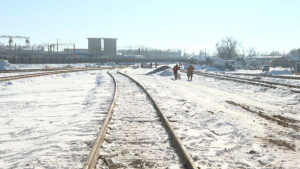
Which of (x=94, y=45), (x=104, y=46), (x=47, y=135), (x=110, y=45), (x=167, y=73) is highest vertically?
(x=110, y=45)

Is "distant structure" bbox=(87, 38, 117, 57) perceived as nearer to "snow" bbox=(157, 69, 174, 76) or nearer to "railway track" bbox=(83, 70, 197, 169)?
"snow" bbox=(157, 69, 174, 76)

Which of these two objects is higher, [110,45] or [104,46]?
[110,45]

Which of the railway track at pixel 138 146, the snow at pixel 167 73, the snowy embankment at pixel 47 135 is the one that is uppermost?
the snow at pixel 167 73

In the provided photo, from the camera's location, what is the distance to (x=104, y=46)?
490 feet

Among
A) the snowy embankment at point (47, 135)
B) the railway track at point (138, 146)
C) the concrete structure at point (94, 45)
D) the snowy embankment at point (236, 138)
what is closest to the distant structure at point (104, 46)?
the concrete structure at point (94, 45)

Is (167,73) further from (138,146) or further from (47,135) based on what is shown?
(138,146)

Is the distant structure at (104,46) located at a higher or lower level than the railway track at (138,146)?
higher

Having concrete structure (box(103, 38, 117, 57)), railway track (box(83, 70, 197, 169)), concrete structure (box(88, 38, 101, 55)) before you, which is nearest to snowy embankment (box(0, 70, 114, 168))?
railway track (box(83, 70, 197, 169))

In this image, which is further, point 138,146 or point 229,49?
point 229,49

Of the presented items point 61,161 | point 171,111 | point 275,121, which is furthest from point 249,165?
point 171,111

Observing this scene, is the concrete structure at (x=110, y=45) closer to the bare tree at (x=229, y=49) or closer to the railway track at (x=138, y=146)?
the bare tree at (x=229, y=49)

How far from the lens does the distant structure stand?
146m

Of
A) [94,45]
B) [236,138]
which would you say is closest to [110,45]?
[94,45]

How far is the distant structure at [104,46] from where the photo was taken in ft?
480
